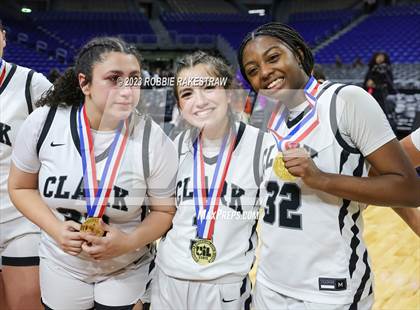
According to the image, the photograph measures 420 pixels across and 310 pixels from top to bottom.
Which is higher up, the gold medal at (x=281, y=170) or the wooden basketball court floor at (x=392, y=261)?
the gold medal at (x=281, y=170)

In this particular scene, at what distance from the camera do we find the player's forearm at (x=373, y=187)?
3.04ft

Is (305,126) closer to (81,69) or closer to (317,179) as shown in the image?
(317,179)

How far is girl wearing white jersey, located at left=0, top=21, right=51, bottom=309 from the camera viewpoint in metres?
1.39

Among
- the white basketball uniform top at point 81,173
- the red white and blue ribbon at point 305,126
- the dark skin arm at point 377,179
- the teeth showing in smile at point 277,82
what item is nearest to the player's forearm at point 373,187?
the dark skin arm at point 377,179

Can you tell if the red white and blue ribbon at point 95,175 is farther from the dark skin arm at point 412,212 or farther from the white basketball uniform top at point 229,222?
the dark skin arm at point 412,212

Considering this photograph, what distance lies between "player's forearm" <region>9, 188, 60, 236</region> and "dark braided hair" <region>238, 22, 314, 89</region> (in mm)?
622

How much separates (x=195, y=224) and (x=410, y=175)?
1.71ft

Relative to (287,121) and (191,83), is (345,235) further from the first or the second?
(191,83)

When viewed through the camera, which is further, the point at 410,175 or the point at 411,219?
the point at 411,219

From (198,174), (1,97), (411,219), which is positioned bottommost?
(411,219)

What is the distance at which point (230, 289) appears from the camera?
111 centimetres

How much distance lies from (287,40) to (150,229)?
588 millimetres

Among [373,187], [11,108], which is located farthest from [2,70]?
[373,187]

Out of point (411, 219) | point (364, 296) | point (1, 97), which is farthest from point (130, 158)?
point (411, 219)
